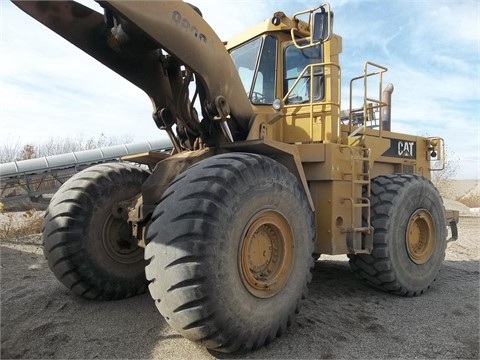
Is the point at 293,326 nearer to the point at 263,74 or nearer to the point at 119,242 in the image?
the point at 119,242

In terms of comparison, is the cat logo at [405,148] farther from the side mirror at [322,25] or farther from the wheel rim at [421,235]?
the side mirror at [322,25]

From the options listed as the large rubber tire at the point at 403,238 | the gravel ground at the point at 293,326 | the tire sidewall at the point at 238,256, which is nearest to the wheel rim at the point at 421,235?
the large rubber tire at the point at 403,238

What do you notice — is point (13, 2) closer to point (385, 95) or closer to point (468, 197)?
point (385, 95)

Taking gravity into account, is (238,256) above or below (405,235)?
above

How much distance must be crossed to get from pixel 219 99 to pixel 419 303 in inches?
125

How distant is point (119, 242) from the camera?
14.7 ft

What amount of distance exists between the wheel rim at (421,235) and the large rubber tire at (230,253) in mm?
2273

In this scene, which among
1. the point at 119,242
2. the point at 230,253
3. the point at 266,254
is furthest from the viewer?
the point at 119,242

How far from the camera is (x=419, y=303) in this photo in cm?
484

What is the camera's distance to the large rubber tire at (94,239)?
4.09 metres

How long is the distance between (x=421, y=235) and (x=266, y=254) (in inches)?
119

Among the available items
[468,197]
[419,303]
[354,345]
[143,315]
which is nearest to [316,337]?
[354,345]

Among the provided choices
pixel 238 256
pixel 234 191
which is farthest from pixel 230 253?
pixel 234 191

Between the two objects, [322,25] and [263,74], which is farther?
[263,74]
